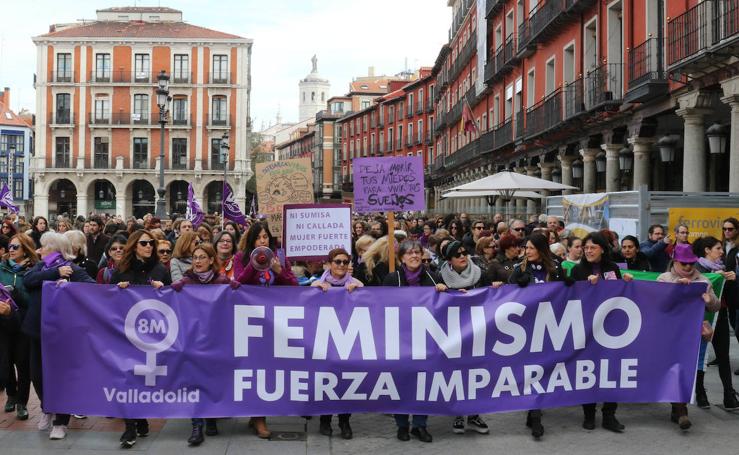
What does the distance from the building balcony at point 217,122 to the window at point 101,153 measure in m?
8.22

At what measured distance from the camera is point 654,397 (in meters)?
6.68

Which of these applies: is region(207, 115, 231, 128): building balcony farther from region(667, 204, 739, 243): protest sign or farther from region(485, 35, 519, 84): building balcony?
region(667, 204, 739, 243): protest sign

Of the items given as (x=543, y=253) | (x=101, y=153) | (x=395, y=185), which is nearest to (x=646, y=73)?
(x=395, y=185)

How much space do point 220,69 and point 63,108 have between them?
12.8 m

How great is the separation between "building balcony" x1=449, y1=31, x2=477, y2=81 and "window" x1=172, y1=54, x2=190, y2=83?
907 inches

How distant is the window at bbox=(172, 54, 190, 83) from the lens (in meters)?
63.9

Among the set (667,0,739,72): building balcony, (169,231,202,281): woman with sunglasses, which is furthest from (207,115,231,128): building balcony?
(169,231,202,281): woman with sunglasses

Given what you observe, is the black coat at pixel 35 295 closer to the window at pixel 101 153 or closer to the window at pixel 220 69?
the window at pixel 220 69

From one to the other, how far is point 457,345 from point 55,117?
63.6 m

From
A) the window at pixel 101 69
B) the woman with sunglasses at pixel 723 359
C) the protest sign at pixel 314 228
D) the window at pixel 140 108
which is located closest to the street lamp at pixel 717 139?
Answer: the woman with sunglasses at pixel 723 359

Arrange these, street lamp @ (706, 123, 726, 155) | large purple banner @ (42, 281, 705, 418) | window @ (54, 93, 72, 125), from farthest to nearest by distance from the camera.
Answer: window @ (54, 93, 72, 125) → street lamp @ (706, 123, 726, 155) → large purple banner @ (42, 281, 705, 418)

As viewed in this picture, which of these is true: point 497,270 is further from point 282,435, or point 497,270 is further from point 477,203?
point 477,203

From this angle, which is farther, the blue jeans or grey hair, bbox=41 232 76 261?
grey hair, bbox=41 232 76 261

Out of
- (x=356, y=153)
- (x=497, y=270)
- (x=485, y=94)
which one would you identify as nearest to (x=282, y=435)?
(x=497, y=270)
